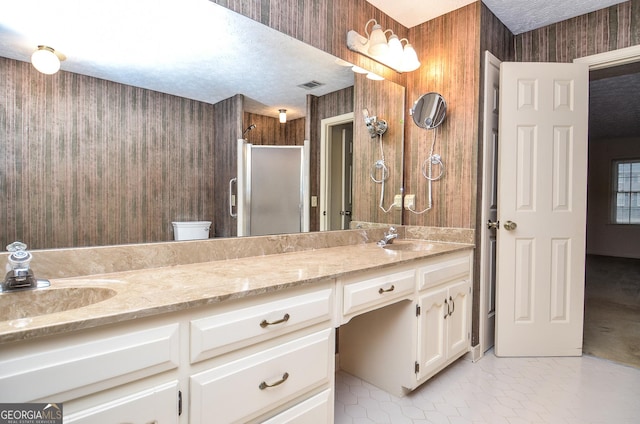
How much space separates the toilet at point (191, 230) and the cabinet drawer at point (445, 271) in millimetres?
1125

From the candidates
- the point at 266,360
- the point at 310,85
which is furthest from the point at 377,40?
the point at 266,360

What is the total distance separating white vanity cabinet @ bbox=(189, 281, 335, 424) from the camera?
979mm

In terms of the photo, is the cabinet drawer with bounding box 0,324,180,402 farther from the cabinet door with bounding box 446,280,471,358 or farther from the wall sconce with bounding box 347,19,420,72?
the wall sconce with bounding box 347,19,420,72

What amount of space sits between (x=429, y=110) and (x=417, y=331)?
5.09ft

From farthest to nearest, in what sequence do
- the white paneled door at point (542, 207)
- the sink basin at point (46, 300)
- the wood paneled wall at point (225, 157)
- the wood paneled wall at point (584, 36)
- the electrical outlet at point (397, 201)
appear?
the electrical outlet at point (397, 201), the white paneled door at point (542, 207), the wood paneled wall at point (584, 36), the wood paneled wall at point (225, 157), the sink basin at point (46, 300)

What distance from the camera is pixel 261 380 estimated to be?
110 centimetres

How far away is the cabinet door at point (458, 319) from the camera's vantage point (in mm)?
2074

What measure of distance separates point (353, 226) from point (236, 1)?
1.44m

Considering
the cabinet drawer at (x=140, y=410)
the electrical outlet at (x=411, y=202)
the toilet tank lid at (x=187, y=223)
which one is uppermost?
the electrical outlet at (x=411, y=202)

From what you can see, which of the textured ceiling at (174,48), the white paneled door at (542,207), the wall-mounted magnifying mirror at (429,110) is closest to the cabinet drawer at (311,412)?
the textured ceiling at (174,48)

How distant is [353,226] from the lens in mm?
2295

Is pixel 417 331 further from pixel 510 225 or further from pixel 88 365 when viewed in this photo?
pixel 88 365

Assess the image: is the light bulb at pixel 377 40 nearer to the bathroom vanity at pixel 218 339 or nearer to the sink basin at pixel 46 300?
the bathroom vanity at pixel 218 339

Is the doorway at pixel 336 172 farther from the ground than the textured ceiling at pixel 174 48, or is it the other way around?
the textured ceiling at pixel 174 48
